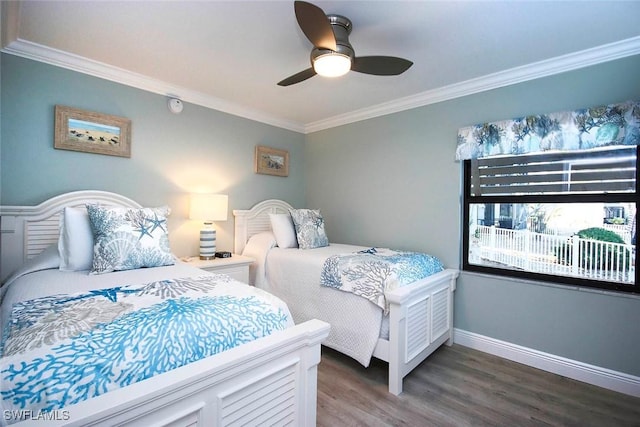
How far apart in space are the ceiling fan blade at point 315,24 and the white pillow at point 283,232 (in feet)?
6.36

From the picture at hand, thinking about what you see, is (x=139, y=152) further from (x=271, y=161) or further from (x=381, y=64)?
(x=381, y=64)

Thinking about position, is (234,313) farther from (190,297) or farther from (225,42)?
(225,42)

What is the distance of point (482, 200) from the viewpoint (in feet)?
9.08

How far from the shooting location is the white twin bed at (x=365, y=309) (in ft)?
6.68

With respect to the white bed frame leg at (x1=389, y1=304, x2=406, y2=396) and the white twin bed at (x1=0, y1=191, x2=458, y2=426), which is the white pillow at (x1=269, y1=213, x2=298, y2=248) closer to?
the white twin bed at (x1=0, y1=191, x2=458, y2=426)

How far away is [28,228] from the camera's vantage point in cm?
220

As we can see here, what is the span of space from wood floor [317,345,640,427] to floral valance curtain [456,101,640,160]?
1723 mm

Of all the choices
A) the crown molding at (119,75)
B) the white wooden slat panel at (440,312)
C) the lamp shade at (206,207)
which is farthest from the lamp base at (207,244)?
the white wooden slat panel at (440,312)

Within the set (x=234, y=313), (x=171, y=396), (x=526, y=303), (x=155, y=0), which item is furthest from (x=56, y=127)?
(x=526, y=303)

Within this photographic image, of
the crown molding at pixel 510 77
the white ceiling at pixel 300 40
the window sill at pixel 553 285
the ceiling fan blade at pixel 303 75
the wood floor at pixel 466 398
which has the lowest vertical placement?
the wood floor at pixel 466 398

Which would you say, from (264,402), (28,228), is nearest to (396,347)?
(264,402)

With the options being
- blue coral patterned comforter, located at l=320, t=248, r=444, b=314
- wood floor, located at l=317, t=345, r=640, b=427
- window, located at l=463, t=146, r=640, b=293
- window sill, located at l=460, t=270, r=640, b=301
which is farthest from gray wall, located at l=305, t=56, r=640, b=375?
blue coral patterned comforter, located at l=320, t=248, r=444, b=314

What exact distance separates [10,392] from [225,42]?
84.4 inches

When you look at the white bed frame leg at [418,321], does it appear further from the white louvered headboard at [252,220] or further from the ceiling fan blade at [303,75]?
the white louvered headboard at [252,220]
